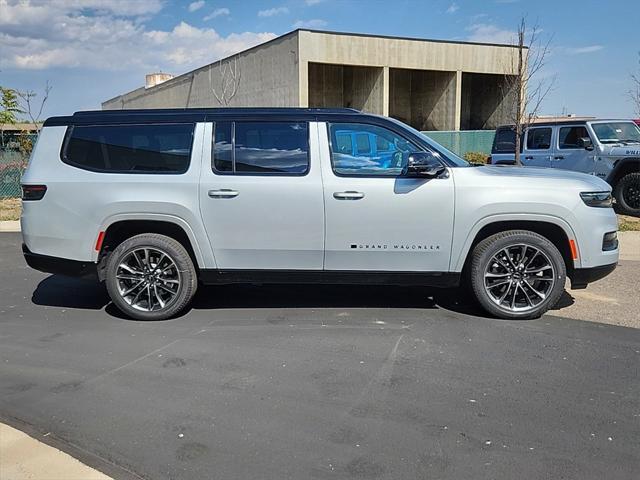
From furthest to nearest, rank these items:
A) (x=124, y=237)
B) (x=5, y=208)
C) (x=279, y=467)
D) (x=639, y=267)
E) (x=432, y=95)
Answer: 1. (x=432, y=95)
2. (x=5, y=208)
3. (x=639, y=267)
4. (x=124, y=237)
5. (x=279, y=467)

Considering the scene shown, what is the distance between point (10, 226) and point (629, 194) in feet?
42.3

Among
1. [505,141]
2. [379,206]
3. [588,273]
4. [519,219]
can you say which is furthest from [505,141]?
[379,206]

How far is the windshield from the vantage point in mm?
11797

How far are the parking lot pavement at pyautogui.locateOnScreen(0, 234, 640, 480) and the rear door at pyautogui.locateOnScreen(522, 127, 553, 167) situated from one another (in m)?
8.29

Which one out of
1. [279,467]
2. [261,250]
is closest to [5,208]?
[261,250]

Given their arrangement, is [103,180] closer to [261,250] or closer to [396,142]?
[261,250]

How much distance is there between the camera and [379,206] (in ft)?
16.4

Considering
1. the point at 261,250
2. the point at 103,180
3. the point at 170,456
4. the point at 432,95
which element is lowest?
the point at 170,456

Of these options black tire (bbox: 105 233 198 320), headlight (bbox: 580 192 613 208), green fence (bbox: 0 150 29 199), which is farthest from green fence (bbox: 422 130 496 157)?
black tire (bbox: 105 233 198 320)

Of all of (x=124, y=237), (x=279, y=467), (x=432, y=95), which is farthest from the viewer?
(x=432, y=95)

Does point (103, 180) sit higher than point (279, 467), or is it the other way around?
point (103, 180)

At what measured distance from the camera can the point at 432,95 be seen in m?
34.6

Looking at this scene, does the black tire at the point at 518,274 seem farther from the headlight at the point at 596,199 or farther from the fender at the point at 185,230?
the fender at the point at 185,230

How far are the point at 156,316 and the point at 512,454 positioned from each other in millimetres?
3524
